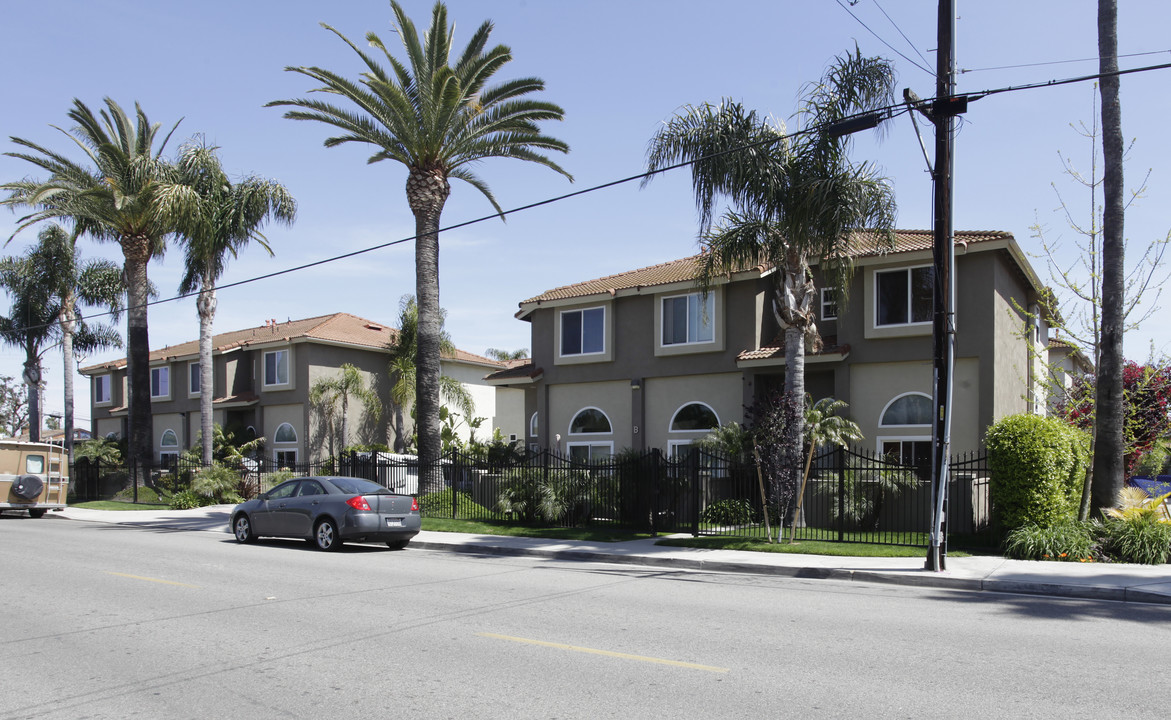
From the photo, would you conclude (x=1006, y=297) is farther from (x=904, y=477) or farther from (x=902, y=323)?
(x=904, y=477)

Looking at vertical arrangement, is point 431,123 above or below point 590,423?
above

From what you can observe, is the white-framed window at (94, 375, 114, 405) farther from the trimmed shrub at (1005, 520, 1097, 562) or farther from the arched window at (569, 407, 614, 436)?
the trimmed shrub at (1005, 520, 1097, 562)

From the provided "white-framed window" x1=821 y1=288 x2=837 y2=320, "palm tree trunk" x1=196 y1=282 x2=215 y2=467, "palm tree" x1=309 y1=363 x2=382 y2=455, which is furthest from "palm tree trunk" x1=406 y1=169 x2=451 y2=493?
"palm tree" x1=309 y1=363 x2=382 y2=455

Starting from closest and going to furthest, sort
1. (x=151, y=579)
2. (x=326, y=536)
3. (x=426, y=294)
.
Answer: (x=151, y=579) → (x=326, y=536) → (x=426, y=294)

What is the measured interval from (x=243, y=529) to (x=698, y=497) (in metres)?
9.76

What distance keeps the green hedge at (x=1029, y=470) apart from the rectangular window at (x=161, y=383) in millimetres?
40778

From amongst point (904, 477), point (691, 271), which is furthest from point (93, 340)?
point (904, 477)

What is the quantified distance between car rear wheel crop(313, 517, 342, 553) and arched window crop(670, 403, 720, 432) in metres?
11.6

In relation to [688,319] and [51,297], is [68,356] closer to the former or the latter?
[51,297]

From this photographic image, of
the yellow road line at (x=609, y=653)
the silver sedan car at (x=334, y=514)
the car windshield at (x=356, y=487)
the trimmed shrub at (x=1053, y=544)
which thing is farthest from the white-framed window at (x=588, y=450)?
the yellow road line at (x=609, y=653)

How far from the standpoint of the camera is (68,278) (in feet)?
139

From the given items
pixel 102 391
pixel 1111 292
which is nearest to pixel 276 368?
pixel 102 391

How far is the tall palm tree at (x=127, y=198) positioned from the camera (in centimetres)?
2808

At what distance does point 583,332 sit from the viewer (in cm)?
2719
